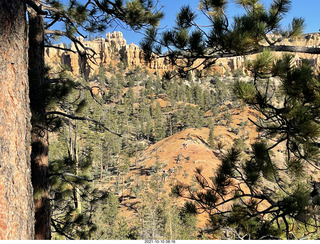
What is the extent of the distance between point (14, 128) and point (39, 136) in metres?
1.38

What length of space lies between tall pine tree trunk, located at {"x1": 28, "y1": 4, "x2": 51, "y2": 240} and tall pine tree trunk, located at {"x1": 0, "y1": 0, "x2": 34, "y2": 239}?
2.95ft

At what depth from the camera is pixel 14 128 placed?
1471 millimetres

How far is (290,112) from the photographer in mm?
1931

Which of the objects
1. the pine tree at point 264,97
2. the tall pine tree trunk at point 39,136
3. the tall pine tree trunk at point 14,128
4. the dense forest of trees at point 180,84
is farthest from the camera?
the tall pine tree trunk at point 39,136

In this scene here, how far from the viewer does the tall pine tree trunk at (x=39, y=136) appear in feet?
8.45

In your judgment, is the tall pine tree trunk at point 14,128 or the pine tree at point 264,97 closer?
the tall pine tree trunk at point 14,128

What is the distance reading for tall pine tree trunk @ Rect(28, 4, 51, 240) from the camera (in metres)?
2.57

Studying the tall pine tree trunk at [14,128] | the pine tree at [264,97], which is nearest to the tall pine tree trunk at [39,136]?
the tall pine tree trunk at [14,128]

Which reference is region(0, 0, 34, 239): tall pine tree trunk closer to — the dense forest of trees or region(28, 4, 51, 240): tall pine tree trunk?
the dense forest of trees

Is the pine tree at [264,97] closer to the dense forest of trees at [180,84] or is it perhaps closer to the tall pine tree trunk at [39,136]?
the dense forest of trees at [180,84]

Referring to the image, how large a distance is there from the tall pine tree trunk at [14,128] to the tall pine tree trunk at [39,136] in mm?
899

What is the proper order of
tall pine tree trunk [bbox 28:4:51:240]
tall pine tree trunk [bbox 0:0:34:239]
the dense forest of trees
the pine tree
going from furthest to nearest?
tall pine tree trunk [bbox 28:4:51:240] < the pine tree < the dense forest of trees < tall pine tree trunk [bbox 0:0:34:239]

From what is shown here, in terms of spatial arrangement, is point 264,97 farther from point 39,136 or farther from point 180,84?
point 39,136

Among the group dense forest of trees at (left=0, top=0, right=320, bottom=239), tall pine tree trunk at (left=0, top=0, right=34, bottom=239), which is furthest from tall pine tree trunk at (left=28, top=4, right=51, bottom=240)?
tall pine tree trunk at (left=0, top=0, right=34, bottom=239)
